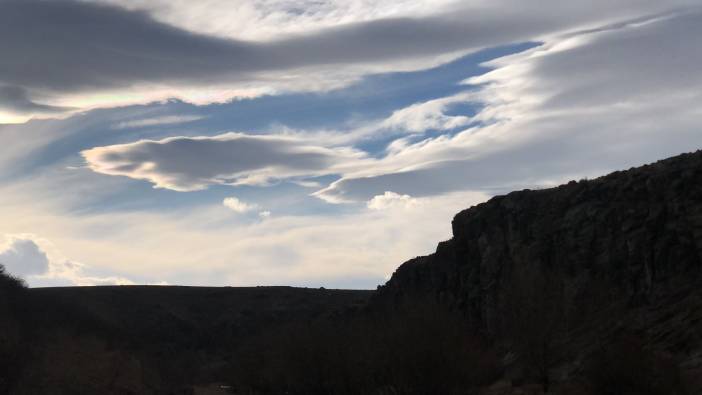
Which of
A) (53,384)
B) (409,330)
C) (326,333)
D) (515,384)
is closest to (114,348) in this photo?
(53,384)

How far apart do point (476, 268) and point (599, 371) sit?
51.1 metres

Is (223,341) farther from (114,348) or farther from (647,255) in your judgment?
(647,255)

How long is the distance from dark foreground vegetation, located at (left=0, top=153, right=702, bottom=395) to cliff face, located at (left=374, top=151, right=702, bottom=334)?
13 centimetres

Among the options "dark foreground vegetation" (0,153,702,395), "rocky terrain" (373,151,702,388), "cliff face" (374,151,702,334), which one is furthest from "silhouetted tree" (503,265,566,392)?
"cliff face" (374,151,702,334)

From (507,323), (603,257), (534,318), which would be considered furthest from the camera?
(603,257)

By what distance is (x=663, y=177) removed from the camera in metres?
66.0

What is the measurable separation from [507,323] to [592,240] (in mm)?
22697

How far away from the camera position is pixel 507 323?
172 ft

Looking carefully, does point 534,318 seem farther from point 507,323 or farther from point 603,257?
point 603,257

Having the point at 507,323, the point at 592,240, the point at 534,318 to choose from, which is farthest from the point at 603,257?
the point at 534,318

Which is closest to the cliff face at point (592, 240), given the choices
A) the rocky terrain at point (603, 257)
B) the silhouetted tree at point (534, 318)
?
the rocky terrain at point (603, 257)

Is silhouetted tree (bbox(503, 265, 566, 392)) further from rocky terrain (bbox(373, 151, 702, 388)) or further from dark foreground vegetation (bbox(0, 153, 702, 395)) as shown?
rocky terrain (bbox(373, 151, 702, 388))

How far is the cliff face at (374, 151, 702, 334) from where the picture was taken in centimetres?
6262

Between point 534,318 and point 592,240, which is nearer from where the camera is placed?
point 534,318
